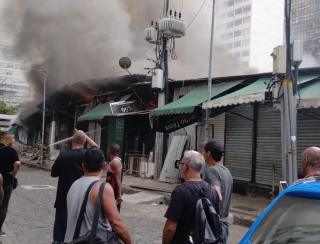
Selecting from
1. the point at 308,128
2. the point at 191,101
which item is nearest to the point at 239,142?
the point at 191,101

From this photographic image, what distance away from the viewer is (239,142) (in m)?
13.2

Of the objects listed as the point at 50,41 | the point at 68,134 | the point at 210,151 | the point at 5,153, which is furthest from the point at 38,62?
the point at 210,151

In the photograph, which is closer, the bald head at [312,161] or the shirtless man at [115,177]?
the bald head at [312,161]

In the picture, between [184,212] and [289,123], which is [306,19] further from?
[184,212]

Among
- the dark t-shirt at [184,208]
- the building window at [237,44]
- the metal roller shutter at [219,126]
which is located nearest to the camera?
the dark t-shirt at [184,208]

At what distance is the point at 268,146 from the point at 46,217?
6.18 m

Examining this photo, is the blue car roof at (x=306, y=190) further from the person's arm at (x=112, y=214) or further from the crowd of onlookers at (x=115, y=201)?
the person's arm at (x=112, y=214)

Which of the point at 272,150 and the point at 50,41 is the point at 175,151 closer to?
the point at 272,150

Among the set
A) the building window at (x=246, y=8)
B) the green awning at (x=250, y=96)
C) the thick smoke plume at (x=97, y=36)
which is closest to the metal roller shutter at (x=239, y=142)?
the green awning at (x=250, y=96)

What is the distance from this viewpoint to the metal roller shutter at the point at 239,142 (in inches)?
506

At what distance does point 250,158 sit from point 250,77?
Result: 224 cm

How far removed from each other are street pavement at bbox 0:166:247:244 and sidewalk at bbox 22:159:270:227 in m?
0.29

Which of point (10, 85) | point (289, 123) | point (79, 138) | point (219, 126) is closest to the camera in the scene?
point (79, 138)

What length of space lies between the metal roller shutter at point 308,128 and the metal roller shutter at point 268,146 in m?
0.63
